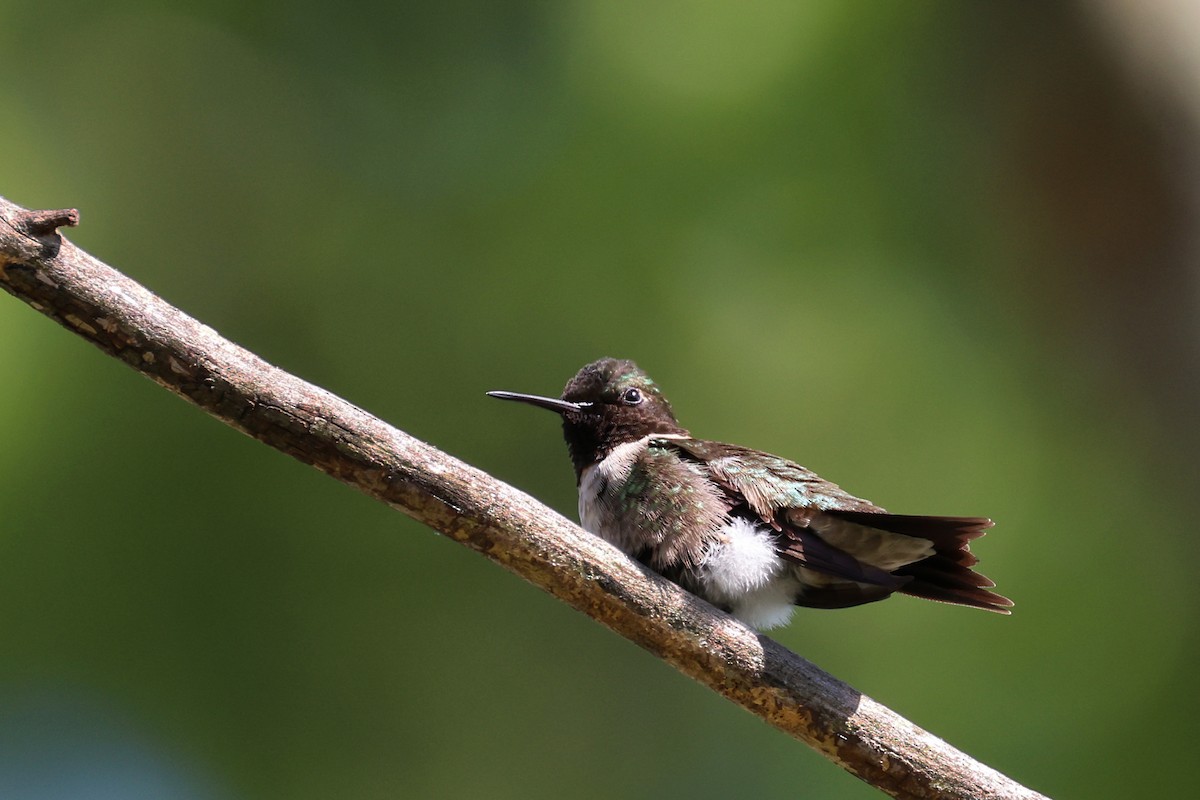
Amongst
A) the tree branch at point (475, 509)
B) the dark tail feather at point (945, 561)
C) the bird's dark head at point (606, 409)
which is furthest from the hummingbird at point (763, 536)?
the tree branch at point (475, 509)

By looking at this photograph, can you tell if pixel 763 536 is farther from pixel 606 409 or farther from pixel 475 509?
pixel 475 509

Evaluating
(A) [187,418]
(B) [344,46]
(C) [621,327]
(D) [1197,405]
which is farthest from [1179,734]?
(B) [344,46]

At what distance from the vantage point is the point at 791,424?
9.21 meters

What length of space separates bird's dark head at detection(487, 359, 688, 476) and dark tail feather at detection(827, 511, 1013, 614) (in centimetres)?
128

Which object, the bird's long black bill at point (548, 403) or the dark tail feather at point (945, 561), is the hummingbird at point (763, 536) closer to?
the dark tail feather at point (945, 561)

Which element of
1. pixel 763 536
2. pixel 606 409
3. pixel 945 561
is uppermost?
pixel 606 409

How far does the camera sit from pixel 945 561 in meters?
4.06

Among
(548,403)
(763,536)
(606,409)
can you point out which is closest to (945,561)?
(763,536)

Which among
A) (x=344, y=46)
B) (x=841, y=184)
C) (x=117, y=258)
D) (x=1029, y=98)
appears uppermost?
(x=841, y=184)

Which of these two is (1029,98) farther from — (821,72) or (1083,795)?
(1083,795)

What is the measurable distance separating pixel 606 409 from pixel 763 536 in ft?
3.82

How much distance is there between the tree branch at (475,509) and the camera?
2.97 metres

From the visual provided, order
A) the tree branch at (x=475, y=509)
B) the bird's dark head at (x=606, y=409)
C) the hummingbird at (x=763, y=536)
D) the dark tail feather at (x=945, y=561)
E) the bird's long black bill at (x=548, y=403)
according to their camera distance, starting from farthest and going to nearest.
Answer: the bird's dark head at (x=606, y=409), the bird's long black bill at (x=548, y=403), the hummingbird at (x=763, y=536), the dark tail feather at (x=945, y=561), the tree branch at (x=475, y=509)

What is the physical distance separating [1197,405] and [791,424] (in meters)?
3.42
